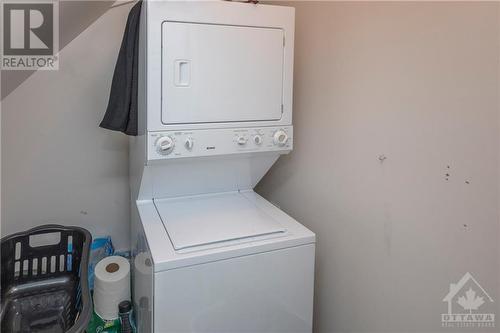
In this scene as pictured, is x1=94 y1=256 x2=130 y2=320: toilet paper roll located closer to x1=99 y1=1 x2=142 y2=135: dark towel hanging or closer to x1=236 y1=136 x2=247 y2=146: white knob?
x1=99 y1=1 x2=142 y2=135: dark towel hanging

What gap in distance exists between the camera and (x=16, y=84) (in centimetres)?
204

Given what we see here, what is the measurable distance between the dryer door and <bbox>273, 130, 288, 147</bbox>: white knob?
0.24ft

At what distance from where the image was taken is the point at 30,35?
6.49ft

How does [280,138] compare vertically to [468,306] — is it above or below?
above

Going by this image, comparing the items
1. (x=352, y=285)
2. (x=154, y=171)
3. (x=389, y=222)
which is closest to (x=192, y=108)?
(x=154, y=171)

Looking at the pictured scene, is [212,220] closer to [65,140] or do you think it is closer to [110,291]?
[110,291]

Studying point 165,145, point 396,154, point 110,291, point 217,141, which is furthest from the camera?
point 110,291

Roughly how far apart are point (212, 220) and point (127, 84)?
2.39ft

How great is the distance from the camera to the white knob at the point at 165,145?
155 centimetres

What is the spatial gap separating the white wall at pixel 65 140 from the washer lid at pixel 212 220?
69cm

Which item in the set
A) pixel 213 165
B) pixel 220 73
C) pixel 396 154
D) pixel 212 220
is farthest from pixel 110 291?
pixel 396 154

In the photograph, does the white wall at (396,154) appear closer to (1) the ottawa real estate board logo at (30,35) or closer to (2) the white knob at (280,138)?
(2) the white knob at (280,138)

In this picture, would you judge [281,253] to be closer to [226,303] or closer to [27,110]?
[226,303]

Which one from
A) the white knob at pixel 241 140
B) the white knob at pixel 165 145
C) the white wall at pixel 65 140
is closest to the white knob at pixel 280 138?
the white knob at pixel 241 140
